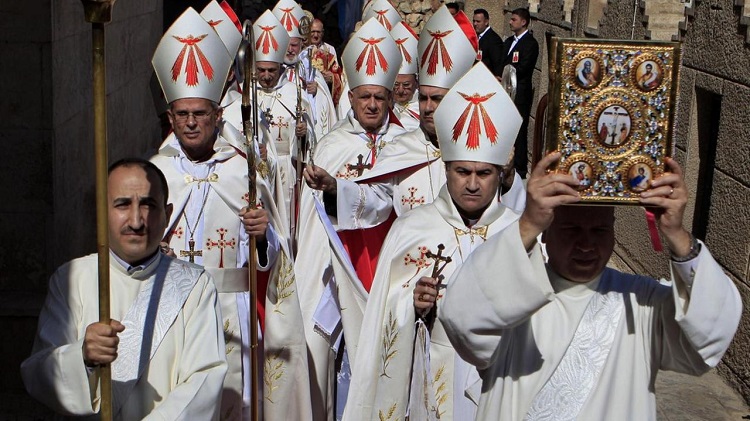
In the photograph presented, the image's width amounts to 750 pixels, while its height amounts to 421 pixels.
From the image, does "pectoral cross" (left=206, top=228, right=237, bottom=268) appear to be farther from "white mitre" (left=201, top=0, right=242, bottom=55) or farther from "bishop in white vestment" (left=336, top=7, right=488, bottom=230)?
"white mitre" (left=201, top=0, right=242, bottom=55)

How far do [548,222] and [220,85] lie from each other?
148 inches

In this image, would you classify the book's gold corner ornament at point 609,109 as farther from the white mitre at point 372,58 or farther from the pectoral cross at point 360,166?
the white mitre at point 372,58

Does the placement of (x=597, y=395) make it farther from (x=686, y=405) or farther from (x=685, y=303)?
(x=686, y=405)

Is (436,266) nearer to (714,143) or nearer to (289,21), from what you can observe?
(714,143)

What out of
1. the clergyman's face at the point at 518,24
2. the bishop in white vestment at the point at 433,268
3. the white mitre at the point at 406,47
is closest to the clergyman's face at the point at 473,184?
the bishop in white vestment at the point at 433,268

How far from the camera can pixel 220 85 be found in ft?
21.9

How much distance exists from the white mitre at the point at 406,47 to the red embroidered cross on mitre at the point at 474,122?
457 centimetres

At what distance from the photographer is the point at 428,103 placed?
7.36 meters

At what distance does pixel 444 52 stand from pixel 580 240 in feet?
16.0

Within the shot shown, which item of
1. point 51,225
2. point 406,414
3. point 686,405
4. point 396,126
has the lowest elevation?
point 686,405

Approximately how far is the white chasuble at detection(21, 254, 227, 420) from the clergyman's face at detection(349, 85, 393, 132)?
379 cm

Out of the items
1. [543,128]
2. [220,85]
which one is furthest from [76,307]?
[220,85]

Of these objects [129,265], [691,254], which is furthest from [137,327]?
[691,254]

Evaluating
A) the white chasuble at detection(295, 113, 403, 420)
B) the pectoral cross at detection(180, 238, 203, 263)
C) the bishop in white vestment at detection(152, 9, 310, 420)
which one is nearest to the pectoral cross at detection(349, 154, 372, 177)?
the white chasuble at detection(295, 113, 403, 420)
